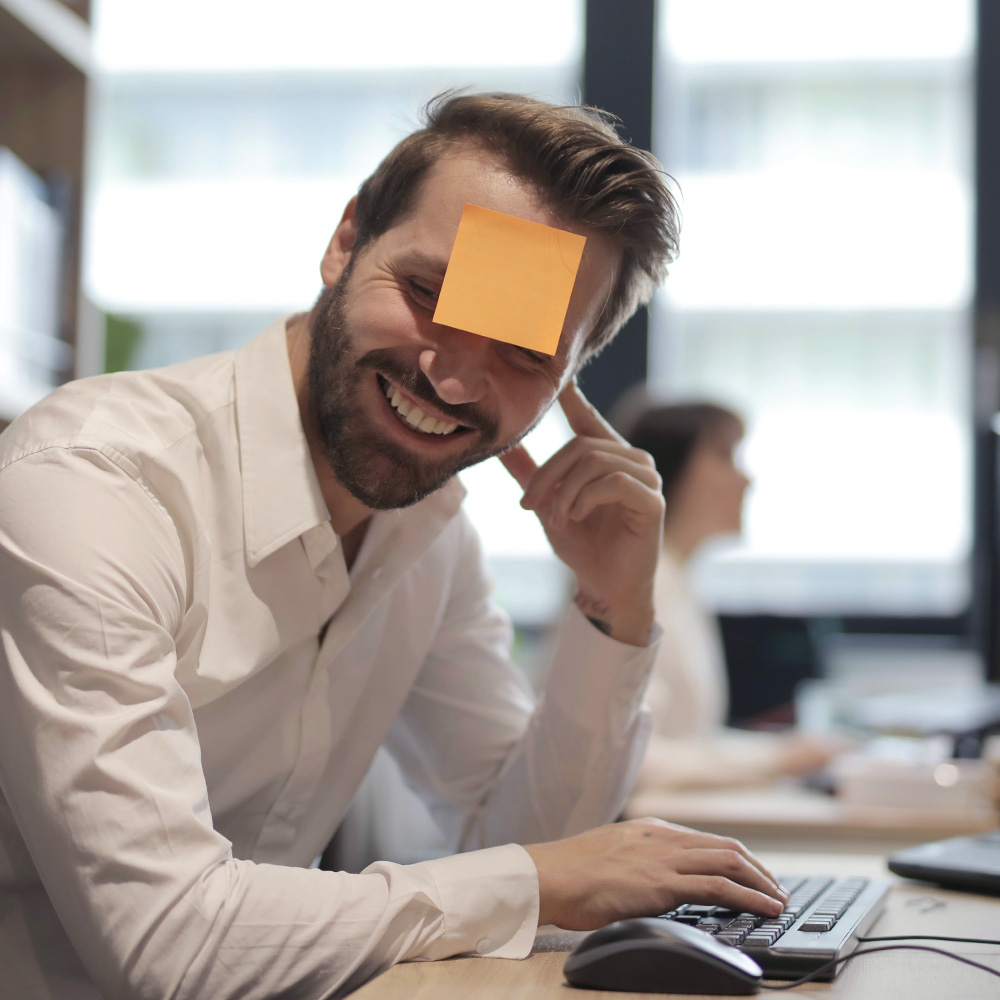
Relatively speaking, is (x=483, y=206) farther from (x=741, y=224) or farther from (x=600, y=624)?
(x=741, y=224)

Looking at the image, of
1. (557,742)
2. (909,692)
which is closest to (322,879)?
(557,742)

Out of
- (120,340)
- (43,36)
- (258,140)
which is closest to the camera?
(43,36)

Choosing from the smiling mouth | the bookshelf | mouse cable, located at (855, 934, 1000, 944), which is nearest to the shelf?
the bookshelf

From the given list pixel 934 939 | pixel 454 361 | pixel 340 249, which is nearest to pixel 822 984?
pixel 934 939

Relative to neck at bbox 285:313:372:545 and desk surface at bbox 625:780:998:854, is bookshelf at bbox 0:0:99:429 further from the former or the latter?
desk surface at bbox 625:780:998:854

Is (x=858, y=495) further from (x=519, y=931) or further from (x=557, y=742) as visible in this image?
(x=519, y=931)

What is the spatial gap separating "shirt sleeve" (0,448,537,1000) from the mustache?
0.31 metres

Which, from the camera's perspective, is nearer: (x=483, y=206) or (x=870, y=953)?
(x=870, y=953)

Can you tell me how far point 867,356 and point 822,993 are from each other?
276 cm

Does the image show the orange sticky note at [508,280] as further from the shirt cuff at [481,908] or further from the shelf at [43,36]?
the shelf at [43,36]

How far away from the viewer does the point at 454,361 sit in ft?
3.43

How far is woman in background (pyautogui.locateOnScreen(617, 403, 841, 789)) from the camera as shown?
90.8 inches

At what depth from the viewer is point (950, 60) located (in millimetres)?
3236

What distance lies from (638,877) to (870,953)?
0.18 metres
